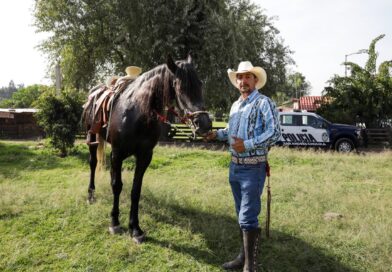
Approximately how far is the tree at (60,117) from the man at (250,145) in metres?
8.74

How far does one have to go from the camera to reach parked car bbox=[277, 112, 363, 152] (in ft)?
50.4

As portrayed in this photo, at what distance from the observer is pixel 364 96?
19.5 m

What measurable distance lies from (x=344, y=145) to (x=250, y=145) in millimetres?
13921

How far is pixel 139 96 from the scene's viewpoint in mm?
4215

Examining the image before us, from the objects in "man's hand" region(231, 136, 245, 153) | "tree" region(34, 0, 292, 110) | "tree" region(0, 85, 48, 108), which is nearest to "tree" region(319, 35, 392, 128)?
"tree" region(34, 0, 292, 110)

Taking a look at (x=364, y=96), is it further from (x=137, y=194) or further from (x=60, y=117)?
(x=137, y=194)

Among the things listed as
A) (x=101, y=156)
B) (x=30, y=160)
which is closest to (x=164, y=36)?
(x=30, y=160)

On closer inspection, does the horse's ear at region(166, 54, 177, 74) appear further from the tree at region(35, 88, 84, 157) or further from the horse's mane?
the tree at region(35, 88, 84, 157)

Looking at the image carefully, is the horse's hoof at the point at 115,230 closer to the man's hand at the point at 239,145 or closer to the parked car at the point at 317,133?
the man's hand at the point at 239,145

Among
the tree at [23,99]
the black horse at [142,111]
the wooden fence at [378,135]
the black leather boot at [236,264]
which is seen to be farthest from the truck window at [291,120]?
the tree at [23,99]

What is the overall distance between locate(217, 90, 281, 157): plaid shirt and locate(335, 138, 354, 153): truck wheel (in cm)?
1350

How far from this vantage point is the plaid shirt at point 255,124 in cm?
310

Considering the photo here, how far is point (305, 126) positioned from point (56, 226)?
43.3 ft

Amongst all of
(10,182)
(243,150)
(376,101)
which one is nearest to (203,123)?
(243,150)
